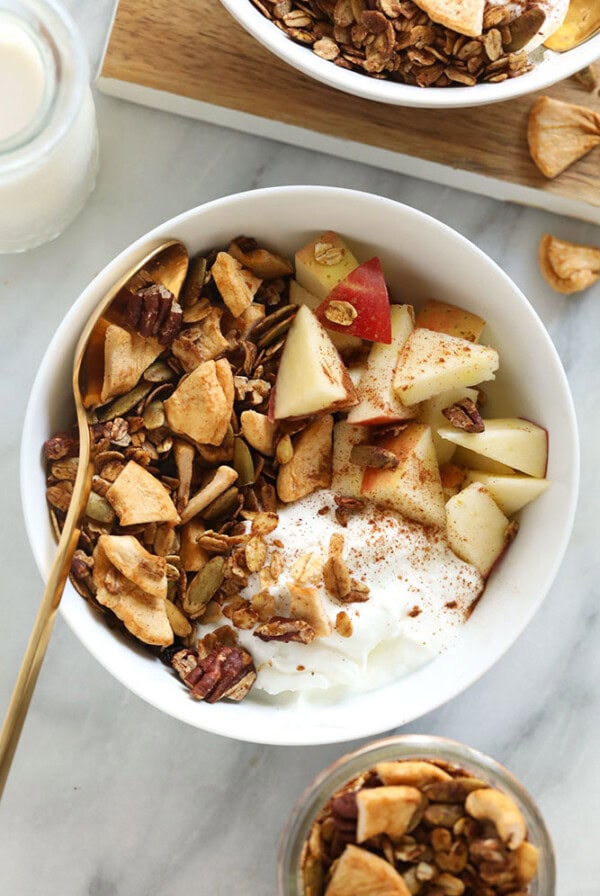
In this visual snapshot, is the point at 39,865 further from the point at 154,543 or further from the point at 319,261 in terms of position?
the point at 319,261

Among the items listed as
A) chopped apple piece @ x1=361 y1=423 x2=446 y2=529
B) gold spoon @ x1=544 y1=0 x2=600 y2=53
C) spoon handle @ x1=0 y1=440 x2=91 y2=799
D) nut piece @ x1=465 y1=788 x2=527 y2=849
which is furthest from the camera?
gold spoon @ x1=544 y1=0 x2=600 y2=53

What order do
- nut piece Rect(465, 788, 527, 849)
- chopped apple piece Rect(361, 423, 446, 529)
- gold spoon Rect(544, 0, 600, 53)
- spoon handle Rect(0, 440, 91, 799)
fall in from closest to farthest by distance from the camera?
nut piece Rect(465, 788, 527, 849), spoon handle Rect(0, 440, 91, 799), chopped apple piece Rect(361, 423, 446, 529), gold spoon Rect(544, 0, 600, 53)

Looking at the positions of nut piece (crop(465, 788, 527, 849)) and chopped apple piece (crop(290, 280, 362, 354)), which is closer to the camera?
nut piece (crop(465, 788, 527, 849))

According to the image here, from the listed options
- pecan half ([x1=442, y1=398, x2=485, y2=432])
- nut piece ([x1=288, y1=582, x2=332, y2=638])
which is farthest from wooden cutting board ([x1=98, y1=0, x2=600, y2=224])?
nut piece ([x1=288, y1=582, x2=332, y2=638])

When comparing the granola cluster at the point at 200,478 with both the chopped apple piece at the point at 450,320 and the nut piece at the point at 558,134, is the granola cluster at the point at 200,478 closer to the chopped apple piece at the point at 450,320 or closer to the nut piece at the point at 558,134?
the chopped apple piece at the point at 450,320

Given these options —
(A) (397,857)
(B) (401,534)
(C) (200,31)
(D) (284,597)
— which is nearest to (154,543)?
(D) (284,597)

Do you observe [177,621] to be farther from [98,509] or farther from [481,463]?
[481,463]

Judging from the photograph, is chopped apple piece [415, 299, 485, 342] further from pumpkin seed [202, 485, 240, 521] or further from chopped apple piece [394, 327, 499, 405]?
pumpkin seed [202, 485, 240, 521]
